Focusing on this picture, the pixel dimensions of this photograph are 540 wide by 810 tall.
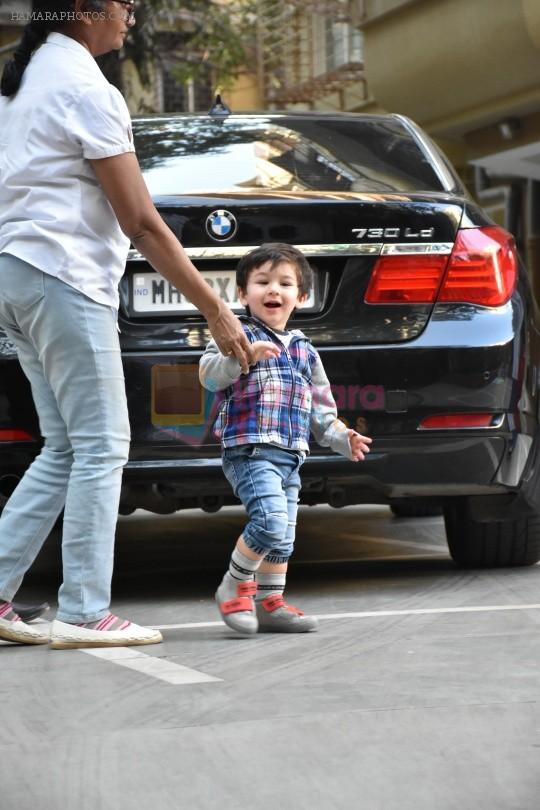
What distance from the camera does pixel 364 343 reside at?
209 inches

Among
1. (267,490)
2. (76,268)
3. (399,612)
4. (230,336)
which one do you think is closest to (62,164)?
(76,268)

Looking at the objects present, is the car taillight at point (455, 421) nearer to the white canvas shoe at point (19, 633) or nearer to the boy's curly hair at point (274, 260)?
the boy's curly hair at point (274, 260)

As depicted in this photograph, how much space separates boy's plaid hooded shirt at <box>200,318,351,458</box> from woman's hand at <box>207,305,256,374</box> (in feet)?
0.52

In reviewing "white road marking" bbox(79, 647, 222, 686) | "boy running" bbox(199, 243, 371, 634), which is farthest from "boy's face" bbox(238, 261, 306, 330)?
"white road marking" bbox(79, 647, 222, 686)

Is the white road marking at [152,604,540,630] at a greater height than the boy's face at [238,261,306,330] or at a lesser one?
lesser

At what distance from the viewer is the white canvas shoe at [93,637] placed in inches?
182

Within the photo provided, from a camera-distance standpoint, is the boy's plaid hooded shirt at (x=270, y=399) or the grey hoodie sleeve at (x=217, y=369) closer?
the grey hoodie sleeve at (x=217, y=369)

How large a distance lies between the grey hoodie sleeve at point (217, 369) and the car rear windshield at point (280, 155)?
0.87 meters

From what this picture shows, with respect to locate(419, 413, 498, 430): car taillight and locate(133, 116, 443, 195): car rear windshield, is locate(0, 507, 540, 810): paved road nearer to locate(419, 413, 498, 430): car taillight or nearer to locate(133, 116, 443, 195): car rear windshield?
locate(419, 413, 498, 430): car taillight

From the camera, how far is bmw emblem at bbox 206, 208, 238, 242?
5250 mm

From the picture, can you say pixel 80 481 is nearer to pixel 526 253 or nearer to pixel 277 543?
pixel 277 543

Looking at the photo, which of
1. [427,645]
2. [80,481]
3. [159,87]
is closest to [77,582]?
[80,481]

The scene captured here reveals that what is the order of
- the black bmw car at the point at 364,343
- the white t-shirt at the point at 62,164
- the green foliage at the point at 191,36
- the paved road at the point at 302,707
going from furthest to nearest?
the green foliage at the point at 191,36 → the black bmw car at the point at 364,343 → the white t-shirt at the point at 62,164 → the paved road at the point at 302,707

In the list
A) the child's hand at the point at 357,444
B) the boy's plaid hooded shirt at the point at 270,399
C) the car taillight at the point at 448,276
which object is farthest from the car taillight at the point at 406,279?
the child's hand at the point at 357,444
